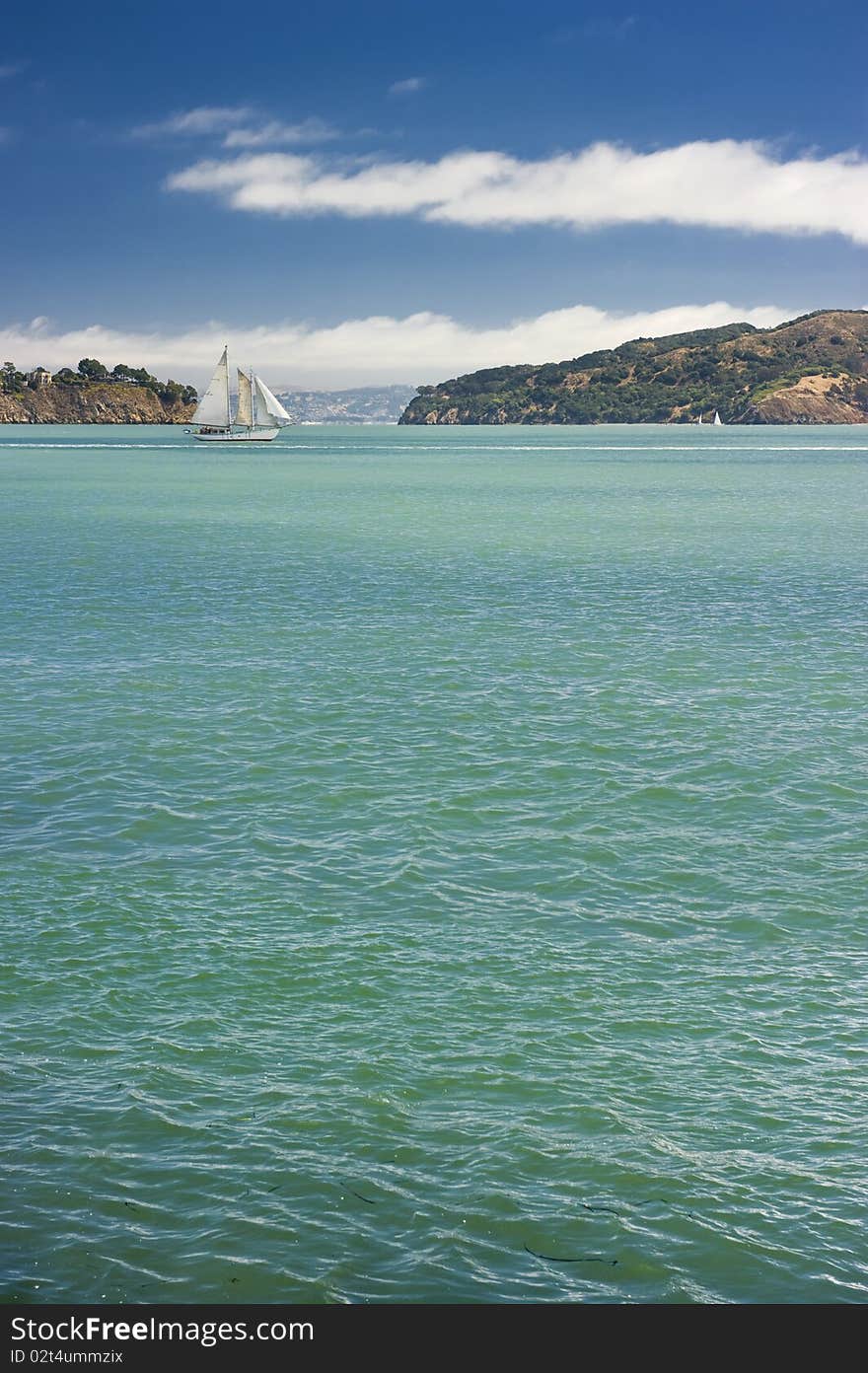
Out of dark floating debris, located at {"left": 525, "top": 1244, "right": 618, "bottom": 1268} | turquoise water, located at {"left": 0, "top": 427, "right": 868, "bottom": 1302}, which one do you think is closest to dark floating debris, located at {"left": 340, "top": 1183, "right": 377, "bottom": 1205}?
turquoise water, located at {"left": 0, "top": 427, "right": 868, "bottom": 1302}

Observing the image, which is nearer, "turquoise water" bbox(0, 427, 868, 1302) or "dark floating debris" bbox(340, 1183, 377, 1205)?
"turquoise water" bbox(0, 427, 868, 1302)

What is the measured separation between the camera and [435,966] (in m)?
21.4

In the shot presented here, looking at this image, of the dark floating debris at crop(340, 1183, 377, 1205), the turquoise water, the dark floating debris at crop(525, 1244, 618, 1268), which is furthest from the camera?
the dark floating debris at crop(340, 1183, 377, 1205)

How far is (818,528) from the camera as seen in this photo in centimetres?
9662

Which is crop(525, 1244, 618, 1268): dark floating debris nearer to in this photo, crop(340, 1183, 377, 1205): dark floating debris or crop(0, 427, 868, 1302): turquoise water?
crop(0, 427, 868, 1302): turquoise water

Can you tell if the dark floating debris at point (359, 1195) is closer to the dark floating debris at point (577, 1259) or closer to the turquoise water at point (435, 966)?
the turquoise water at point (435, 966)

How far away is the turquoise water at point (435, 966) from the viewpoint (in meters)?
14.7

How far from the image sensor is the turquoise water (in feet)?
48.2

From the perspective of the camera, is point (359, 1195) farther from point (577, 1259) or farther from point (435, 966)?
point (435, 966)

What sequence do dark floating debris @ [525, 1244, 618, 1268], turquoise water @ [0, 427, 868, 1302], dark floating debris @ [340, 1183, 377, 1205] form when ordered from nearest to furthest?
dark floating debris @ [525, 1244, 618, 1268], turquoise water @ [0, 427, 868, 1302], dark floating debris @ [340, 1183, 377, 1205]

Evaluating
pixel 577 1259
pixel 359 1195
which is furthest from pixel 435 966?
pixel 577 1259
